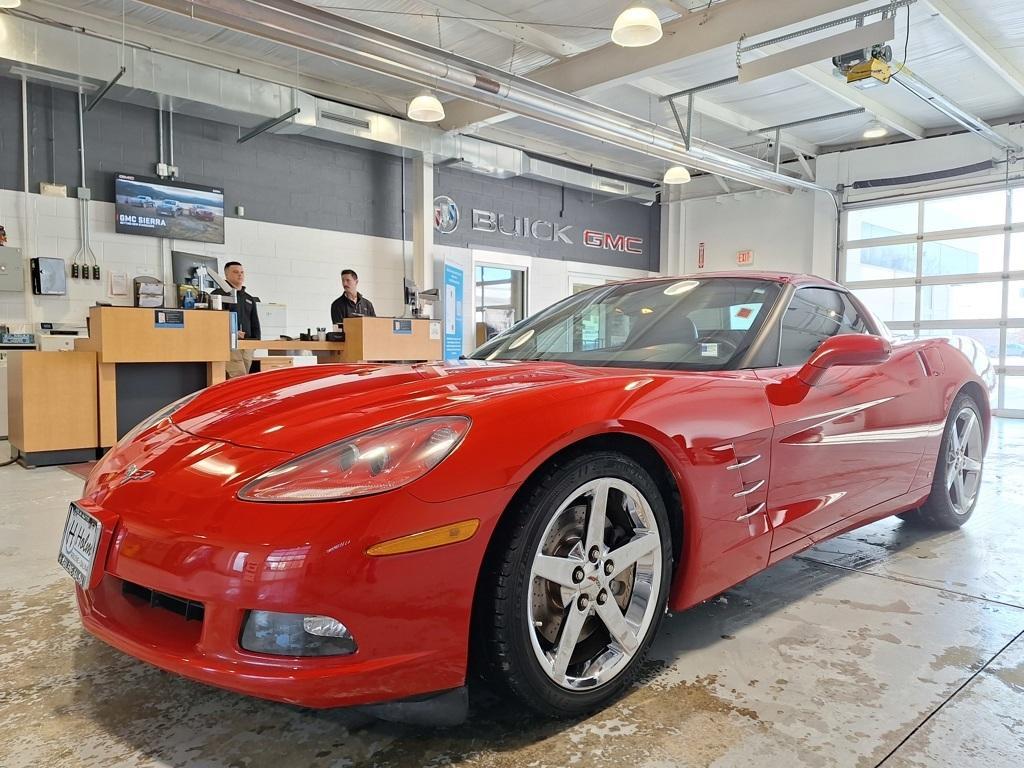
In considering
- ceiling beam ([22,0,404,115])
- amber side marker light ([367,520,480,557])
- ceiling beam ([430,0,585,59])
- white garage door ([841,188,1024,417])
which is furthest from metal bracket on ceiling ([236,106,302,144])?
white garage door ([841,188,1024,417])

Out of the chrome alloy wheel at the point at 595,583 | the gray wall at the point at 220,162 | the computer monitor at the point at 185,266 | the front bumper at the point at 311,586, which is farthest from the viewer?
the computer monitor at the point at 185,266

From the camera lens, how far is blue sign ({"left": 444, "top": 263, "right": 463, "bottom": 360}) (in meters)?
9.88

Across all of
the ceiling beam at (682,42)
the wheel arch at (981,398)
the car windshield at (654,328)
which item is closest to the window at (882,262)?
the ceiling beam at (682,42)

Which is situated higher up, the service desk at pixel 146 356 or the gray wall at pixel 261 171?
the gray wall at pixel 261 171

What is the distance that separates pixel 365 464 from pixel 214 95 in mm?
7018

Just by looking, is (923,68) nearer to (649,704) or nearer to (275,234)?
(275,234)

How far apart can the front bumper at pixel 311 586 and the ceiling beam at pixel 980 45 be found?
757 centimetres

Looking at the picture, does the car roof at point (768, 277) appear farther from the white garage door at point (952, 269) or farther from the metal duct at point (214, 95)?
the white garage door at point (952, 269)


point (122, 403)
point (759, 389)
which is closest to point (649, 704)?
point (759, 389)

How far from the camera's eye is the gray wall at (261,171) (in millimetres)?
6785

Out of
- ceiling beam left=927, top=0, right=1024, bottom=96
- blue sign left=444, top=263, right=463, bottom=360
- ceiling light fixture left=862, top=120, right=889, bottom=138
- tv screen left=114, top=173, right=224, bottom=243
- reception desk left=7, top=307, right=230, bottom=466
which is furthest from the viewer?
ceiling light fixture left=862, top=120, right=889, bottom=138

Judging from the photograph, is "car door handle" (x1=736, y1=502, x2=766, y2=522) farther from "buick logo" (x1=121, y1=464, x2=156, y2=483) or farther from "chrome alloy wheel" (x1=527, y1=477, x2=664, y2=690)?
"buick logo" (x1=121, y1=464, x2=156, y2=483)

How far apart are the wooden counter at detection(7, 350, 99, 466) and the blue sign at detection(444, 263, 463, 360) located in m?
5.27

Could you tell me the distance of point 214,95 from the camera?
22.7 ft
